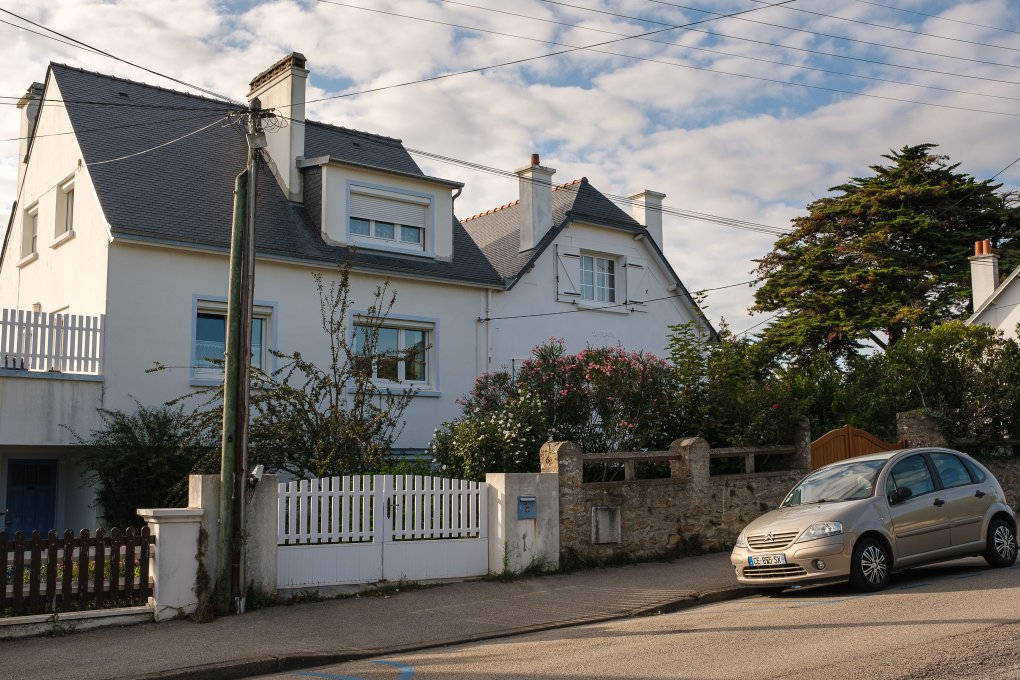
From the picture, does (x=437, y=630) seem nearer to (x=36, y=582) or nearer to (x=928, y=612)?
(x=36, y=582)

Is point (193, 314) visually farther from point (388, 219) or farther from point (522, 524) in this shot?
point (522, 524)

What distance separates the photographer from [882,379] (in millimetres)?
20031

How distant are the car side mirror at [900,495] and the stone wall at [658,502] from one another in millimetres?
3752

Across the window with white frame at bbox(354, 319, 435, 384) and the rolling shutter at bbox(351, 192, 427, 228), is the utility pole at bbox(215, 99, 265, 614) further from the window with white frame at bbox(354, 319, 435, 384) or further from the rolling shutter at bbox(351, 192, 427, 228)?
the rolling shutter at bbox(351, 192, 427, 228)

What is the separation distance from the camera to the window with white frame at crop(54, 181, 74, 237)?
19.0 meters

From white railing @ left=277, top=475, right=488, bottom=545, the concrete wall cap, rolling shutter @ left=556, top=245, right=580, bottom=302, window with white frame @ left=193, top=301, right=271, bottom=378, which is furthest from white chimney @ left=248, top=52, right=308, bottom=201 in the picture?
the concrete wall cap

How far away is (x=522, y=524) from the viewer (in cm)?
1262

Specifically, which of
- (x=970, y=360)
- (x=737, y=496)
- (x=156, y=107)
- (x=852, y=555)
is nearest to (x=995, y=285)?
(x=970, y=360)

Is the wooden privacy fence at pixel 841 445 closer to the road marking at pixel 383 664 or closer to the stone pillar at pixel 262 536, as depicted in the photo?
the stone pillar at pixel 262 536

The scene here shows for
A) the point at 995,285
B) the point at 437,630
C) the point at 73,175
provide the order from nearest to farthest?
the point at 437,630
the point at 73,175
the point at 995,285

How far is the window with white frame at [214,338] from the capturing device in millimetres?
Result: 17062

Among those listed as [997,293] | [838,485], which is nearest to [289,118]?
[838,485]

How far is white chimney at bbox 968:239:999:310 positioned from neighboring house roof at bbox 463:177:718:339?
29.9 feet

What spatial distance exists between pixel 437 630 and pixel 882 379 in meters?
13.7
